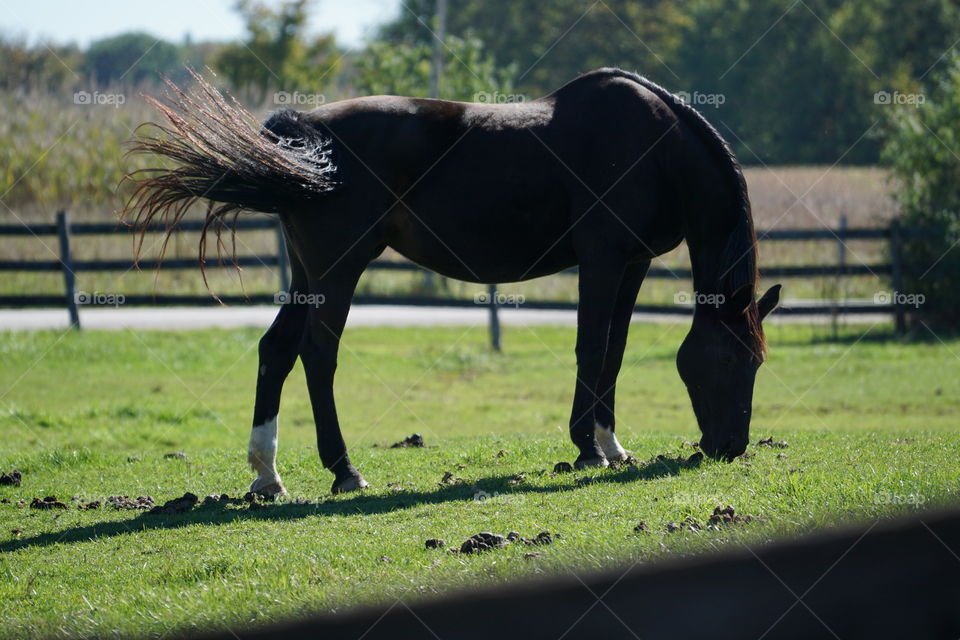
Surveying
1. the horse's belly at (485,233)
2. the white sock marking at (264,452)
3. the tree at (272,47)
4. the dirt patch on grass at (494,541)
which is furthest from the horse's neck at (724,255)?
the tree at (272,47)

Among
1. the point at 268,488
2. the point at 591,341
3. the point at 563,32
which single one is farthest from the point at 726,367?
the point at 563,32

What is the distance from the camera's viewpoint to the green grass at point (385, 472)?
467 cm

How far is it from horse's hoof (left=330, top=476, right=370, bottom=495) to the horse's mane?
2.57 metres

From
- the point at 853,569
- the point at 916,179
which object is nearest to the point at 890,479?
the point at 853,569

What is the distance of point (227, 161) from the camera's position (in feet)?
21.0

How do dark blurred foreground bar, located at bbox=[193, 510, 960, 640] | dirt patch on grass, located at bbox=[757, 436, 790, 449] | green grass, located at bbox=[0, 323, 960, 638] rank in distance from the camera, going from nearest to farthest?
1. dark blurred foreground bar, located at bbox=[193, 510, 960, 640]
2. green grass, located at bbox=[0, 323, 960, 638]
3. dirt patch on grass, located at bbox=[757, 436, 790, 449]

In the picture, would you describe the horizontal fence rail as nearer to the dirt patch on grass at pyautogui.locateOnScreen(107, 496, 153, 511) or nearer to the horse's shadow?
the dirt patch on grass at pyautogui.locateOnScreen(107, 496, 153, 511)

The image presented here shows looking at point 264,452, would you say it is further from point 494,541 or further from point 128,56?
point 128,56

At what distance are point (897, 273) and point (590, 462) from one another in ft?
37.7

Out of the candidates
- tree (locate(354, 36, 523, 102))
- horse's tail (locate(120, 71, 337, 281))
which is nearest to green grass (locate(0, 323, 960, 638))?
horse's tail (locate(120, 71, 337, 281))

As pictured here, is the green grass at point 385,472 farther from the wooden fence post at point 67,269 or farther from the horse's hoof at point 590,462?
the wooden fence post at point 67,269

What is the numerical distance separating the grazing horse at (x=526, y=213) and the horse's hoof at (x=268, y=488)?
0.5 inches

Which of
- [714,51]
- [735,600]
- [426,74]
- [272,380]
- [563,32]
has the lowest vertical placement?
[272,380]

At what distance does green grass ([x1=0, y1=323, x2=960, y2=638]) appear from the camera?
184 inches
